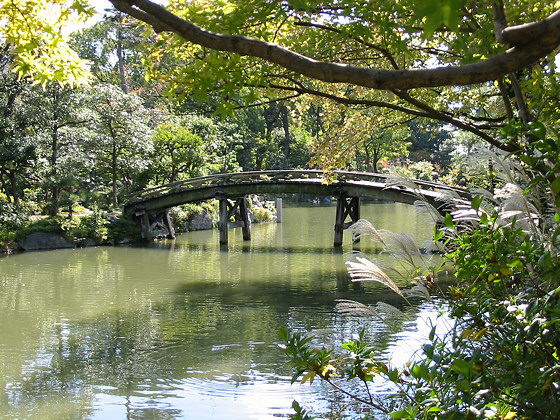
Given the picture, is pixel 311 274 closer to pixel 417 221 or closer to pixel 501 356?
pixel 501 356

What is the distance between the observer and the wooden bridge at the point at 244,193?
56.8 ft

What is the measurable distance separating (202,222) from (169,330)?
16133mm

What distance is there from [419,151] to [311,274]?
38722 millimetres

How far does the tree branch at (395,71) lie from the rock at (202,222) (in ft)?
Result: 71.1

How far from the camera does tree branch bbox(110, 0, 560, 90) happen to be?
1.62 metres

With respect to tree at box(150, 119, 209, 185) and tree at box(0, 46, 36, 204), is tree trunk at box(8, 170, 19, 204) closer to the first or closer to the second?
tree at box(0, 46, 36, 204)

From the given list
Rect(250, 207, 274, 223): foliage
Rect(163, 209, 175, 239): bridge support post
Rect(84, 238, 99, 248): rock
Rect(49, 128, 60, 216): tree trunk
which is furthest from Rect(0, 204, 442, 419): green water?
Rect(250, 207, 274, 223): foliage

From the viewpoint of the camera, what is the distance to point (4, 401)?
5574 mm

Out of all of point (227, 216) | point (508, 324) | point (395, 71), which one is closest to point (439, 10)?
point (395, 71)

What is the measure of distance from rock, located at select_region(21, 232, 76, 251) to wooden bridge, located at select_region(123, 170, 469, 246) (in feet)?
9.26

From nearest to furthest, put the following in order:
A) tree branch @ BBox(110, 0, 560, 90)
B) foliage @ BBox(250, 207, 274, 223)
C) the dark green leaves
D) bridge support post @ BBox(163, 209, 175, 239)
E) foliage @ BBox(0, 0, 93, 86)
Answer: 1. the dark green leaves
2. tree branch @ BBox(110, 0, 560, 90)
3. foliage @ BBox(0, 0, 93, 86)
4. bridge support post @ BBox(163, 209, 175, 239)
5. foliage @ BBox(250, 207, 274, 223)

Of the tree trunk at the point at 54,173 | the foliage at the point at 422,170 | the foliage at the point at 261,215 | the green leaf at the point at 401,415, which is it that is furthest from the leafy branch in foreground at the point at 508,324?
the foliage at the point at 422,170

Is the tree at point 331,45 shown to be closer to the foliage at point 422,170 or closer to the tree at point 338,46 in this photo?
the tree at point 338,46

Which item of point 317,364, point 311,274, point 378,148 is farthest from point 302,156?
point 317,364
